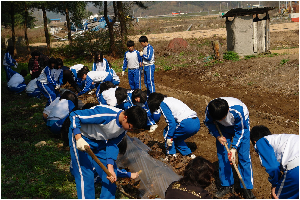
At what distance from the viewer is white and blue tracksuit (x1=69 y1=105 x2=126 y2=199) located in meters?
3.26

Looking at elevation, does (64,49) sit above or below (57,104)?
above

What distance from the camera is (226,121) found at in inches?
148

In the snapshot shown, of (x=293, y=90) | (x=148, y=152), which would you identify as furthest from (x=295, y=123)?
(x=148, y=152)

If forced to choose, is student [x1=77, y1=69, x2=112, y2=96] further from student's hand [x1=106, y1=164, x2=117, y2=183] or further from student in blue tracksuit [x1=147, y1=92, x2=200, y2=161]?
student's hand [x1=106, y1=164, x2=117, y2=183]

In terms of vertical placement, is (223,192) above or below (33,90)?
below

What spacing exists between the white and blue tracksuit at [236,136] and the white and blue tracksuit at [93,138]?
1.32m

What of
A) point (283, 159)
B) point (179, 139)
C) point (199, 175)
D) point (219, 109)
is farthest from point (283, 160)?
point (179, 139)

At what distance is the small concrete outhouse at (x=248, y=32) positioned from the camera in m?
13.4

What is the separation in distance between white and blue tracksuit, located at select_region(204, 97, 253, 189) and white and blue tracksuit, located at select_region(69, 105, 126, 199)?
132 centimetres

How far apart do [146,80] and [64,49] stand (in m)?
12.1

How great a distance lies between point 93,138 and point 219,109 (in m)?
1.54

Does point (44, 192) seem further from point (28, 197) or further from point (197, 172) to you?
point (197, 172)

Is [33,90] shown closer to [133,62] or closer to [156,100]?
[133,62]

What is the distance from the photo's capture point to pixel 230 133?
4020 millimetres
